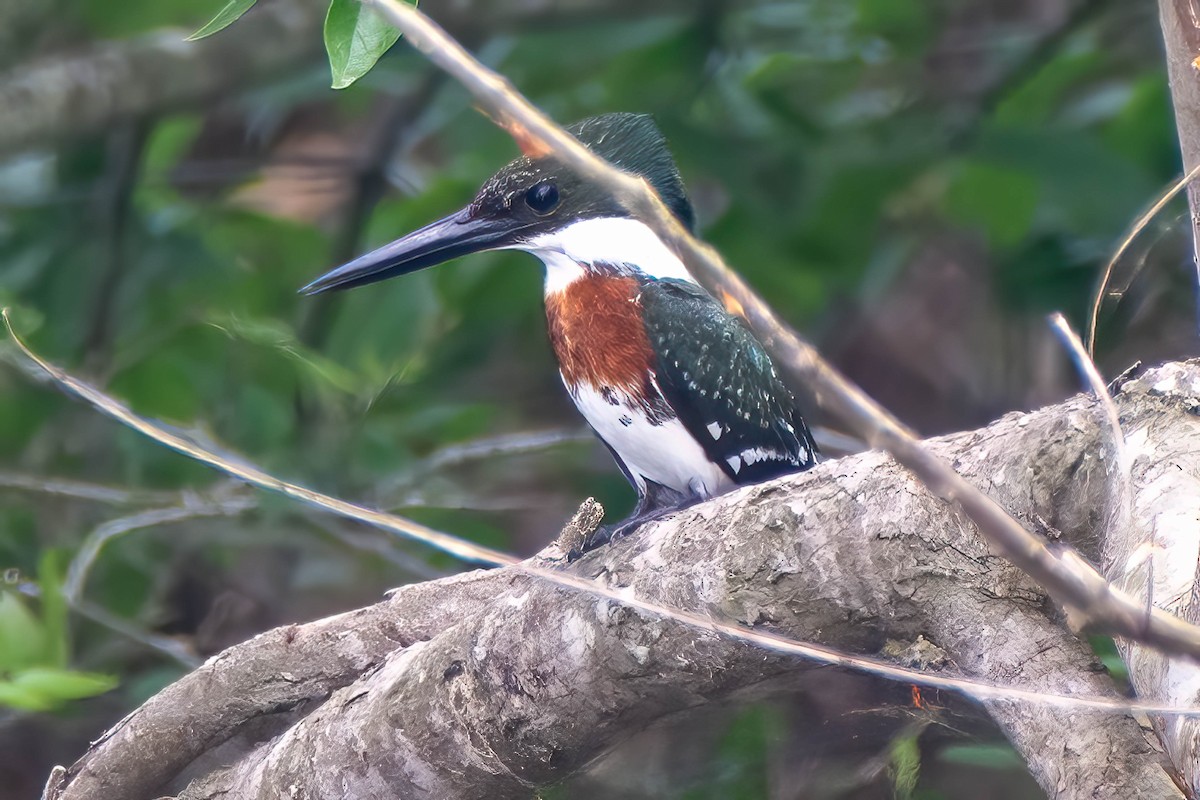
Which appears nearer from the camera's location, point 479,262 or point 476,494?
point 479,262

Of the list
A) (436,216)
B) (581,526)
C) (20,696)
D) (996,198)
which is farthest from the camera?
(436,216)

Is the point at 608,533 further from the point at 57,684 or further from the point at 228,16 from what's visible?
the point at 228,16

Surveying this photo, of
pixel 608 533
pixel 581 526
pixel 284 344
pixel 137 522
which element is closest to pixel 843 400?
pixel 581 526

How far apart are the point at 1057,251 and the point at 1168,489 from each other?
1649 millimetres

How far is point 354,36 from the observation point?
45.4 inches

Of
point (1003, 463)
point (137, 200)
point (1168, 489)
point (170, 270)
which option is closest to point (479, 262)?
point (170, 270)

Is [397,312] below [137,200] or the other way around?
below

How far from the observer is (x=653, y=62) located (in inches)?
106

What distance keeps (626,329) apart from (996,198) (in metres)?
1.16

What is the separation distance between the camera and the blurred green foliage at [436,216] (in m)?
2.65

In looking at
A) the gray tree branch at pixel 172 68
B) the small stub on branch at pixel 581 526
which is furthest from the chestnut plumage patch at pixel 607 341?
the gray tree branch at pixel 172 68

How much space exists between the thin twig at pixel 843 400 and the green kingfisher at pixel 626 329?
1.20 meters

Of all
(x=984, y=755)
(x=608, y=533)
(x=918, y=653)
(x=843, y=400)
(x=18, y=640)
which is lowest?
(x=984, y=755)

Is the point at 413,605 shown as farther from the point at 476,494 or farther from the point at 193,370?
the point at 476,494
